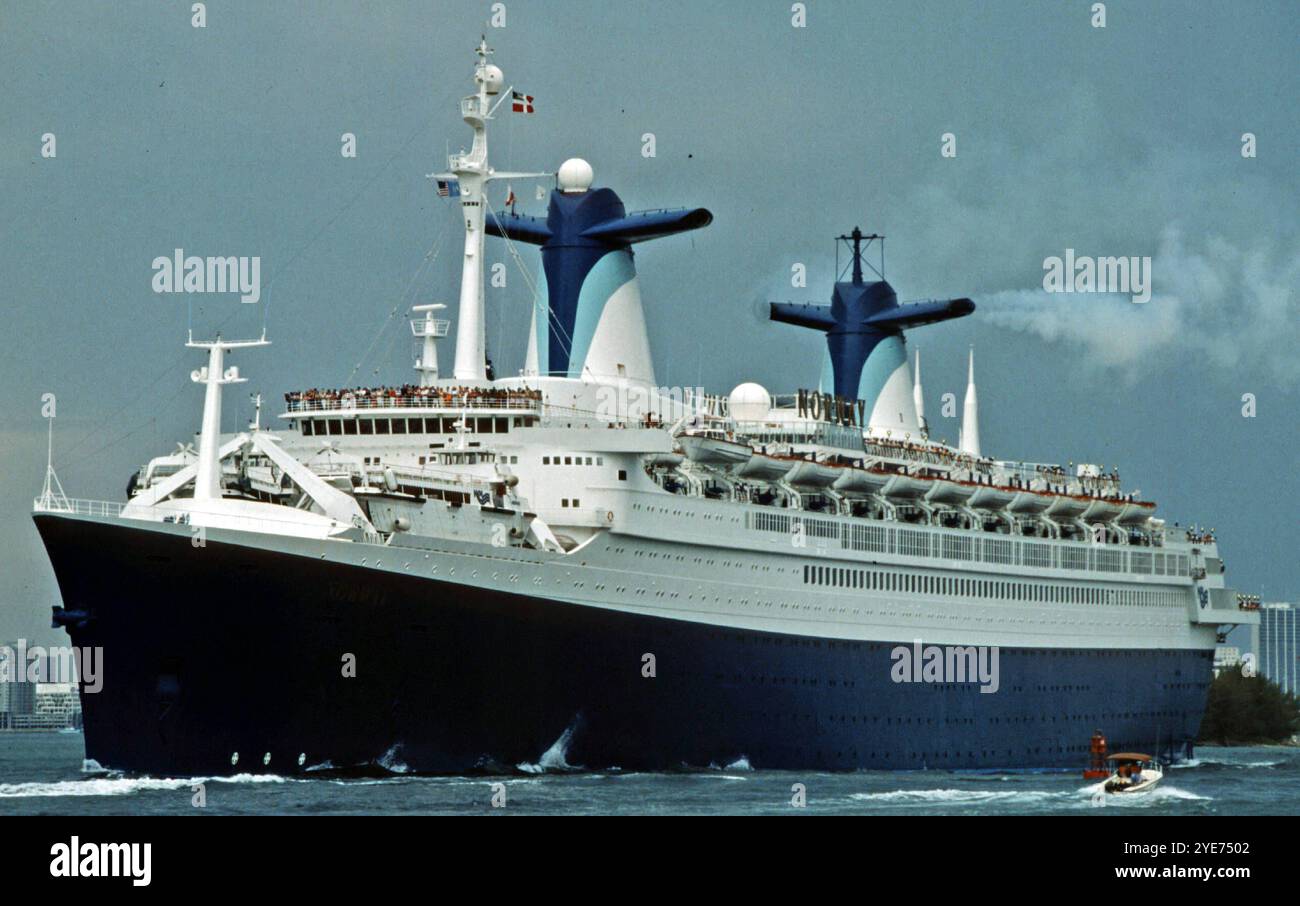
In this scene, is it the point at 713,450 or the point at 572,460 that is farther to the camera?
the point at 713,450

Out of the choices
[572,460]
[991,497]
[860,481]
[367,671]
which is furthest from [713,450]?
[991,497]

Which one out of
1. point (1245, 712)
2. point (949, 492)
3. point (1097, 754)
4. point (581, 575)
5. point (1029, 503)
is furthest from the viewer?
point (1245, 712)

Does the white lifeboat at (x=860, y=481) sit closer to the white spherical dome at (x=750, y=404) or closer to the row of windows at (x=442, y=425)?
the white spherical dome at (x=750, y=404)

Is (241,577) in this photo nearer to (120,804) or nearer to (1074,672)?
(120,804)

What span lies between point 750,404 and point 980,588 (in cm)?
1014

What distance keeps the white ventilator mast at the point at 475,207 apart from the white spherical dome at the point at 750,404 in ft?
38.3

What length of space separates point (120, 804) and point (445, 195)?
21.3m

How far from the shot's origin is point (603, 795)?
157 feet

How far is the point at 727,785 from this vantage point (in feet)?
173

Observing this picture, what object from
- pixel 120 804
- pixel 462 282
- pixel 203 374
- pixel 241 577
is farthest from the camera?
pixel 462 282

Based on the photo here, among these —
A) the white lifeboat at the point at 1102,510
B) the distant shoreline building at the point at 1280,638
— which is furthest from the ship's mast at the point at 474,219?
the distant shoreline building at the point at 1280,638

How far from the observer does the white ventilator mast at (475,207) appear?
5753 cm

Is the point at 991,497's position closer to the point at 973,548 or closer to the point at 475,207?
the point at 973,548
